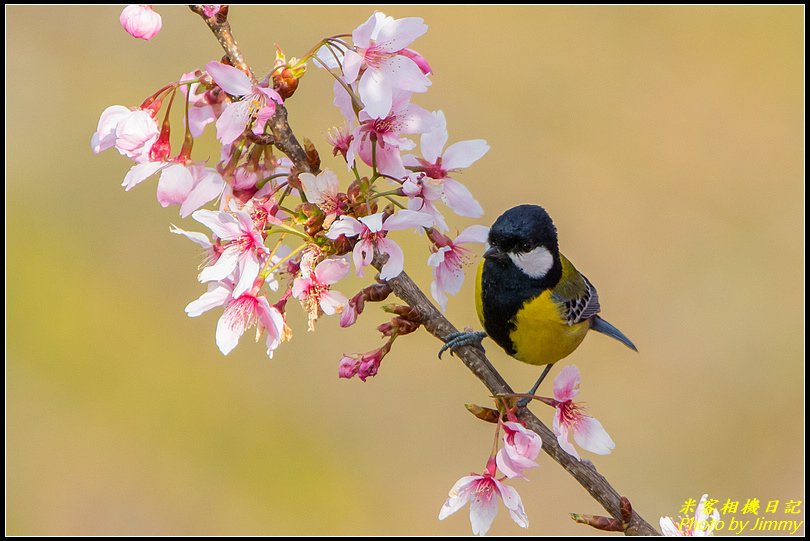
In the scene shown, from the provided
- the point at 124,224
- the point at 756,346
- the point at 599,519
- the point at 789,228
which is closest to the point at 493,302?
the point at 599,519

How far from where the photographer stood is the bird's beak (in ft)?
8.56

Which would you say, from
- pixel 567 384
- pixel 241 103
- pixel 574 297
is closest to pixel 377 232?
pixel 241 103

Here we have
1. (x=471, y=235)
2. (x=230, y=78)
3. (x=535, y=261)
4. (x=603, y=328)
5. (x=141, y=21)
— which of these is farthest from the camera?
(x=603, y=328)

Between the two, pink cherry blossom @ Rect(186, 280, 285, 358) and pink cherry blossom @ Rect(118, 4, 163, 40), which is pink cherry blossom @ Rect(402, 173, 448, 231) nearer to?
pink cherry blossom @ Rect(186, 280, 285, 358)

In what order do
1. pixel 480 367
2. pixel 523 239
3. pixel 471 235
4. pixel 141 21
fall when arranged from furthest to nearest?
pixel 523 239 < pixel 471 235 < pixel 480 367 < pixel 141 21

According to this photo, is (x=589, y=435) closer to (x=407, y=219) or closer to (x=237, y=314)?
(x=407, y=219)

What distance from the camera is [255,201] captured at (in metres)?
1.74

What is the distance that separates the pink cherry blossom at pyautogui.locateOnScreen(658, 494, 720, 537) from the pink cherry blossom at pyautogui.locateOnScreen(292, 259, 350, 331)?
0.95m

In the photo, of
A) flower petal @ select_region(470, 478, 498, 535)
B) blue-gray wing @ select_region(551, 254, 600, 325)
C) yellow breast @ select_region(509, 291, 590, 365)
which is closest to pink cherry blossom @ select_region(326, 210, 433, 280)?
flower petal @ select_region(470, 478, 498, 535)

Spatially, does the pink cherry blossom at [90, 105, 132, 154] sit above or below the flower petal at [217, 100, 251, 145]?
above

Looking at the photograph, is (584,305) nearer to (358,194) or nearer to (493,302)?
(493,302)

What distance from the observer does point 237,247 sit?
1.70m

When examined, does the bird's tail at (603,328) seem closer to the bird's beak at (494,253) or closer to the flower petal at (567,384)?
the bird's beak at (494,253)

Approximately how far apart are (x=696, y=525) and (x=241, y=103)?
1.44 meters
